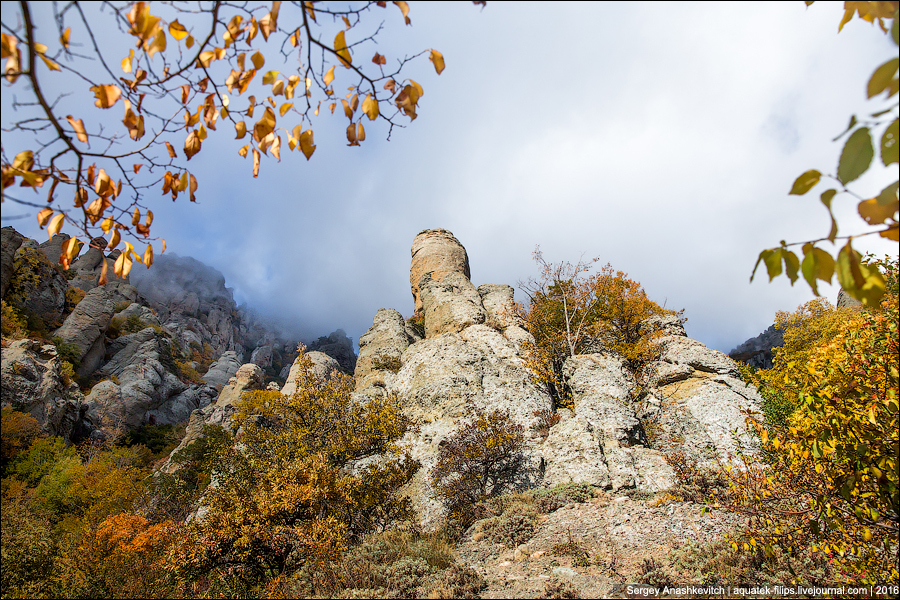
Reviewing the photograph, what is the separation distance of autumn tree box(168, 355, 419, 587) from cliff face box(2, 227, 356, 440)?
4835mm

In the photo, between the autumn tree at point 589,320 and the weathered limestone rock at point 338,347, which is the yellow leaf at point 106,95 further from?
the weathered limestone rock at point 338,347

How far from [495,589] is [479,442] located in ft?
18.0

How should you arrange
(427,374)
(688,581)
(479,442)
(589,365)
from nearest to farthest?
(688,581)
(479,442)
(589,365)
(427,374)

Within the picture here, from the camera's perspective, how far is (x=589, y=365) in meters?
14.0

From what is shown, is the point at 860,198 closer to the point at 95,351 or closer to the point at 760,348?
the point at 95,351

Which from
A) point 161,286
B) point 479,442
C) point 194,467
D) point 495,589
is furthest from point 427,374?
point 161,286

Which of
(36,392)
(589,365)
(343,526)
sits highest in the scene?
(36,392)

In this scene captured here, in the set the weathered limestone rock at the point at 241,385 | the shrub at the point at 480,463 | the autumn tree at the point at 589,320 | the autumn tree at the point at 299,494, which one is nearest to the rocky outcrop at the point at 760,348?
the autumn tree at the point at 589,320

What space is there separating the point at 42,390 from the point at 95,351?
74.4 ft

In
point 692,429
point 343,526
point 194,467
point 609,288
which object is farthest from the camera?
point 194,467

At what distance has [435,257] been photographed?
28.0 meters

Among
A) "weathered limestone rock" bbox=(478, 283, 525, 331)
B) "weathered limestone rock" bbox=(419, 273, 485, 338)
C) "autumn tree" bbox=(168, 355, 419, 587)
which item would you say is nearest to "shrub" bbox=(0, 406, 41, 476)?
"autumn tree" bbox=(168, 355, 419, 587)

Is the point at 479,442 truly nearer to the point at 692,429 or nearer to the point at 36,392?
the point at 692,429

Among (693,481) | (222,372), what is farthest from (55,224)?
(222,372)
